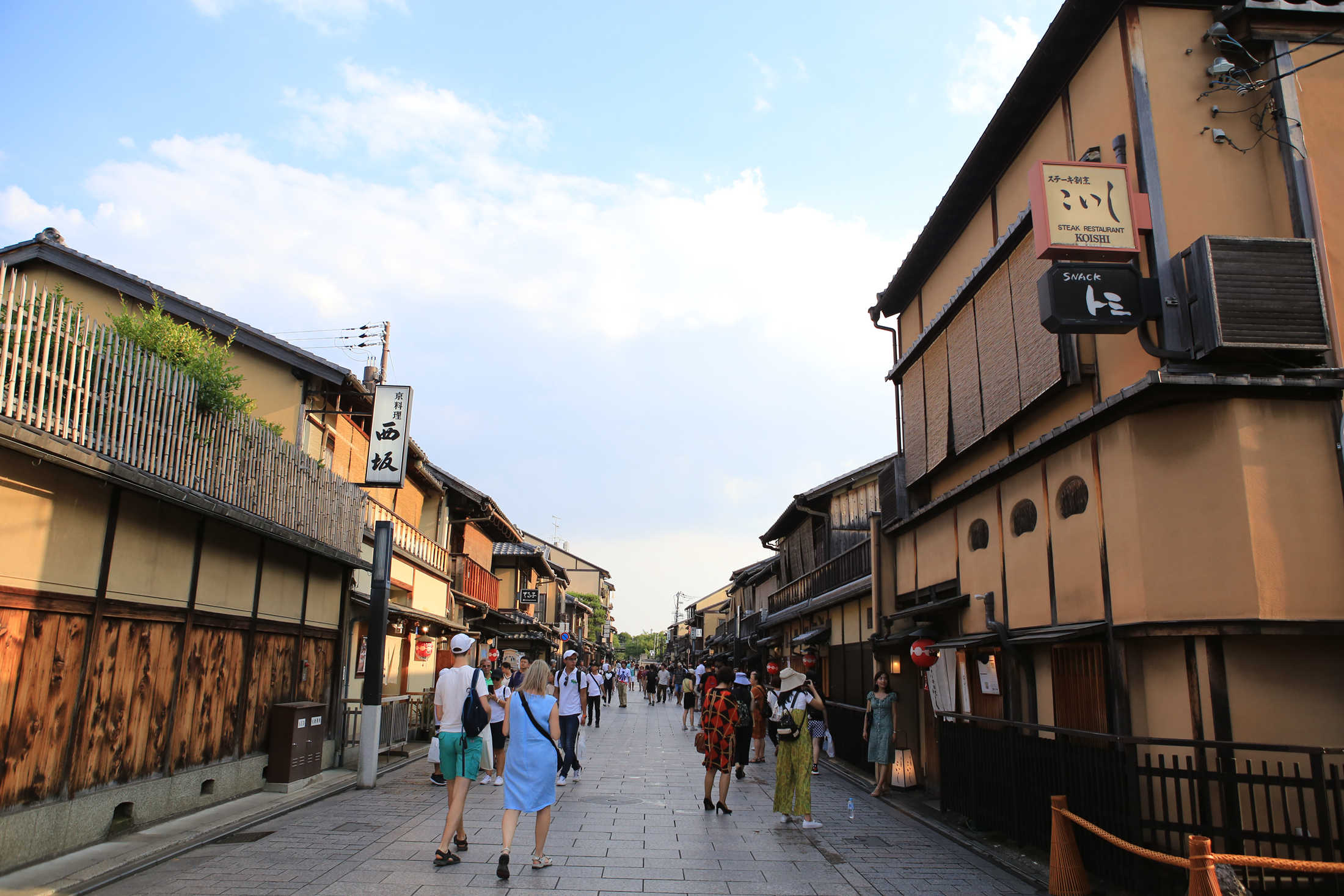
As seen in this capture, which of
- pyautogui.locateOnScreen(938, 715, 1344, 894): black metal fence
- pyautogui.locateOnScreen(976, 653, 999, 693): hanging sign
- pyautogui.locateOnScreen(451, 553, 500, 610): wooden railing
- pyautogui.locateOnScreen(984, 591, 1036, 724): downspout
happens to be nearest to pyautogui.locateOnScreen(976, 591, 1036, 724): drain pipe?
pyautogui.locateOnScreen(984, 591, 1036, 724): downspout

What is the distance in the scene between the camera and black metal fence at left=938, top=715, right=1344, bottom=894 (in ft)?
20.3

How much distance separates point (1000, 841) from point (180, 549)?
32.5 feet

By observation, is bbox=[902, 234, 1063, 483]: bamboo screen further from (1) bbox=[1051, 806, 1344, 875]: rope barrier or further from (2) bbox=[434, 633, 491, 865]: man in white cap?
(2) bbox=[434, 633, 491, 865]: man in white cap

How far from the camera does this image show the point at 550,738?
763 centimetres

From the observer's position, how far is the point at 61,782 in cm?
779

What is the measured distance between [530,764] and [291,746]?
6362 mm

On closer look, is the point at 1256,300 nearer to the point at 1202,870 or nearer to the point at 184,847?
the point at 1202,870

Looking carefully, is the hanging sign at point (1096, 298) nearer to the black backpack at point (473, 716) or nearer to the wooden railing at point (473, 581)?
the black backpack at point (473, 716)

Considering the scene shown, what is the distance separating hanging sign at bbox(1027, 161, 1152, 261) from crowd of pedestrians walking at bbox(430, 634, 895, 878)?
19.6ft

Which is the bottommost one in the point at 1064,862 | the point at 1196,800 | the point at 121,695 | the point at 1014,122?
the point at 1064,862

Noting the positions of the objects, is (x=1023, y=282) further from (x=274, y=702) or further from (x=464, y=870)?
(x=274, y=702)

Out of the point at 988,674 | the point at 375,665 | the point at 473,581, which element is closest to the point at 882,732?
the point at 988,674

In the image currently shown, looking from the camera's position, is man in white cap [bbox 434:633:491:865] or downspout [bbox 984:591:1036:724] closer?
man in white cap [bbox 434:633:491:865]

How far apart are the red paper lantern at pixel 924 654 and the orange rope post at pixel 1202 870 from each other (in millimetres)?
7375
